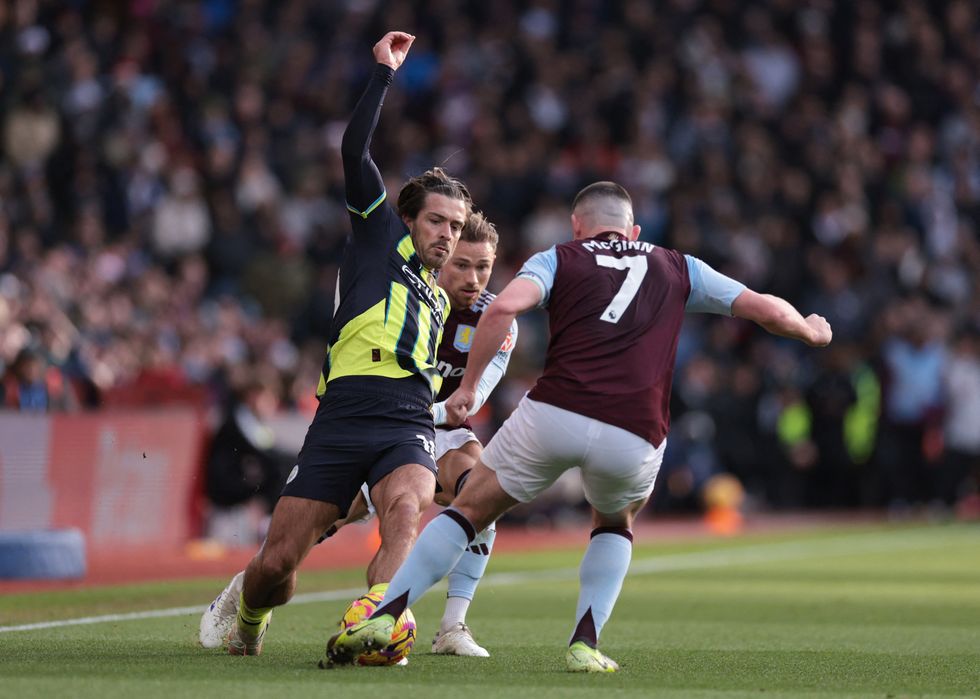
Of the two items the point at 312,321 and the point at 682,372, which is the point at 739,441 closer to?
the point at 682,372

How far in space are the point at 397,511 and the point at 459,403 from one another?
2.01 feet

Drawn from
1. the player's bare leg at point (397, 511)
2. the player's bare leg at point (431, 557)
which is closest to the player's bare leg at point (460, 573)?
the player's bare leg at point (397, 511)

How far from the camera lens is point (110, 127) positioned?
22.0m

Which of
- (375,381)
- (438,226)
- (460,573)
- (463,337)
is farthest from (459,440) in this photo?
(438,226)

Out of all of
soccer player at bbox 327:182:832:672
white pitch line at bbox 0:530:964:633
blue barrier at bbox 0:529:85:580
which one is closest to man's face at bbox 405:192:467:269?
soccer player at bbox 327:182:832:672

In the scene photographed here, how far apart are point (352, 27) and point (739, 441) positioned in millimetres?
9133

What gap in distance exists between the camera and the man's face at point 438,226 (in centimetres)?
769

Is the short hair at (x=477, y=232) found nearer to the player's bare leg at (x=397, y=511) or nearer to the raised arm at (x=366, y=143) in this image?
the raised arm at (x=366, y=143)

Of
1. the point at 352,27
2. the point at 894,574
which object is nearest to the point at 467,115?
the point at 352,27

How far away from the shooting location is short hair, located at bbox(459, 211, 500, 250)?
8391mm

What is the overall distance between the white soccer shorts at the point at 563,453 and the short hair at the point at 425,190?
1171 millimetres

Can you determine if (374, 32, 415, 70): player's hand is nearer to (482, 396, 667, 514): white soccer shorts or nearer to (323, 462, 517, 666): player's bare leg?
(482, 396, 667, 514): white soccer shorts

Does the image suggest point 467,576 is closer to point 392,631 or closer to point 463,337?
point 463,337

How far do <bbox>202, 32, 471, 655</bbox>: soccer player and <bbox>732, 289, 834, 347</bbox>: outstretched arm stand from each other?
1.41 meters
